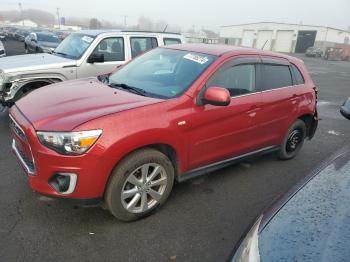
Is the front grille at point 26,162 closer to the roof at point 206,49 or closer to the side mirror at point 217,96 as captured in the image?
the side mirror at point 217,96

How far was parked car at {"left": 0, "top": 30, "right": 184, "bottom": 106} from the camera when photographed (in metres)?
5.61

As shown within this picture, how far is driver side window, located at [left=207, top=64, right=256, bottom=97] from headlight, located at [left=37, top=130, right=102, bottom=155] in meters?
1.46

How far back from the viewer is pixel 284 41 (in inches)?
2579

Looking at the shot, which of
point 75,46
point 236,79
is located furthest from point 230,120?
point 75,46

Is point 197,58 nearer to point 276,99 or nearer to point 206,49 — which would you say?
point 206,49

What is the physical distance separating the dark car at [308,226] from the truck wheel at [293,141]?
2771 millimetres

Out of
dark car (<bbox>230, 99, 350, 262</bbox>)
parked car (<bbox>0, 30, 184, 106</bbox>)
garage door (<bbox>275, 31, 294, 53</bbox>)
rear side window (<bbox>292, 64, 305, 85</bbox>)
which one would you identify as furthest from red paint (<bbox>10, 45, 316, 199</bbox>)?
garage door (<bbox>275, 31, 294, 53</bbox>)

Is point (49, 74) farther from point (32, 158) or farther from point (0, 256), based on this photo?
point (0, 256)

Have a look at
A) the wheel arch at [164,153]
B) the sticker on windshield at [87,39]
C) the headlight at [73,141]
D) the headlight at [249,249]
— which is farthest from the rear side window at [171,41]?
the headlight at [249,249]

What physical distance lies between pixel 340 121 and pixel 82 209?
23.7 feet

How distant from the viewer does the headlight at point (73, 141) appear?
2777 mm

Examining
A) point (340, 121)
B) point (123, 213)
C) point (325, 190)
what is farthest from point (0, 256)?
point (340, 121)

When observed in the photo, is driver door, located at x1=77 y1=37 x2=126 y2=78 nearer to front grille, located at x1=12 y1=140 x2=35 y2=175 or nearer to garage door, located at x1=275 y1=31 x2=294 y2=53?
front grille, located at x1=12 y1=140 x2=35 y2=175

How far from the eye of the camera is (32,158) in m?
2.98
